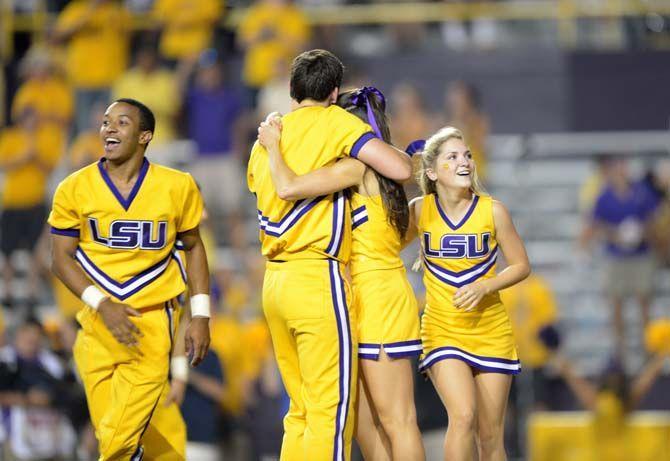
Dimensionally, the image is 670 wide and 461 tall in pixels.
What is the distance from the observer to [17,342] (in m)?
11.5

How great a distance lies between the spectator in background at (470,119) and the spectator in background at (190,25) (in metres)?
2.72

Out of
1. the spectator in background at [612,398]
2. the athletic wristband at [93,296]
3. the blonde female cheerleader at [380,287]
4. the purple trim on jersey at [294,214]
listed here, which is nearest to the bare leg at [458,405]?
the blonde female cheerleader at [380,287]

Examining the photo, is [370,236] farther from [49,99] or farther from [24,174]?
[49,99]

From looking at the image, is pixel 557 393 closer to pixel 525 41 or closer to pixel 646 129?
pixel 646 129

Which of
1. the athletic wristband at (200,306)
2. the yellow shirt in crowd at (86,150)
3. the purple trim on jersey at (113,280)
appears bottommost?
the athletic wristband at (200,306)

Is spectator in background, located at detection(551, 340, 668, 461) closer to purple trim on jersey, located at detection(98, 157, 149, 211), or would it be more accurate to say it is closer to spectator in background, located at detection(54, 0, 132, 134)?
purple trim on jersey, located at detection(98, 157, 149, 211)

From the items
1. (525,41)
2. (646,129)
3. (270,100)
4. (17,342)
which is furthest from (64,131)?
(646,129)

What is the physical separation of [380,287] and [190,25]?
843cm

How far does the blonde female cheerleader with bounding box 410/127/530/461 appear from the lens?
21.8 feet

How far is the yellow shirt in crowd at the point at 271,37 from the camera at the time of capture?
1369 cm

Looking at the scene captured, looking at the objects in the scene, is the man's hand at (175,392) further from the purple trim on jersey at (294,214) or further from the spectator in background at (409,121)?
the spectator in background at (409,121)

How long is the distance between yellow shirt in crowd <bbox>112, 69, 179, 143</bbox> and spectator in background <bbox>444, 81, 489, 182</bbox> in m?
2.90

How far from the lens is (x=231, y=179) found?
531 inches

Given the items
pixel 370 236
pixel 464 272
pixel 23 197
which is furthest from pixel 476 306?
pixel 23 197
